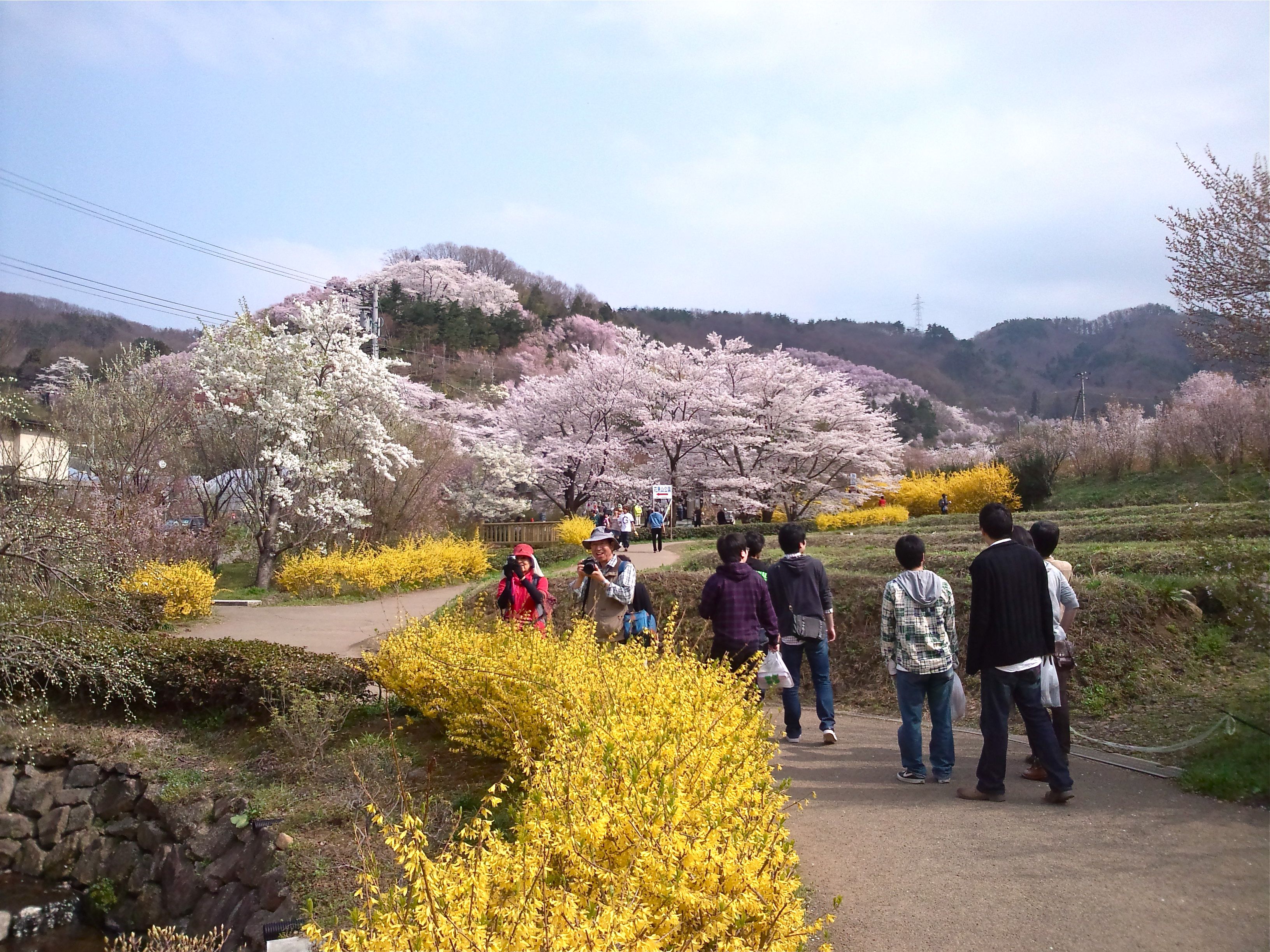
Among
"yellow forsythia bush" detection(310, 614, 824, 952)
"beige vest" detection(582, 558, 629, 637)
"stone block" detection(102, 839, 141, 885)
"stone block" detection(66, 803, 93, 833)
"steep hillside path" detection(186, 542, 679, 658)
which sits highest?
"beige vest" detection(582, 558, 629, 637)

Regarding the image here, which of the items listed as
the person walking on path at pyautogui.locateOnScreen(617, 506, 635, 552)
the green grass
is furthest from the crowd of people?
the person walking on path at pyautogui.locateOnScreen(617, 506, 635, 552)

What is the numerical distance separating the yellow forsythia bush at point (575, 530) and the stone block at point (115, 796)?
16340 millimetres

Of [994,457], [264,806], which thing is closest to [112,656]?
[264,806]

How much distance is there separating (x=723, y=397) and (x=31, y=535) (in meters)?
24.0

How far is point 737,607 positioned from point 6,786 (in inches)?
282

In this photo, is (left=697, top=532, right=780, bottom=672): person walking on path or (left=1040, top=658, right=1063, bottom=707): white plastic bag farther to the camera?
(left=697, top=532, right=780, bottom=672): person walking on path

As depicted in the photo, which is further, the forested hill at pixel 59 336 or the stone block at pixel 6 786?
the forested hill at pixel 59 336

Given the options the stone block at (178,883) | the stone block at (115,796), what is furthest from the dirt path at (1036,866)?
the stone block at (115,796)

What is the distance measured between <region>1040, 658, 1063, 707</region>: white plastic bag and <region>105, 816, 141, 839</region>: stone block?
726 cm

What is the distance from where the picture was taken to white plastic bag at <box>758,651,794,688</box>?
585 centimetres

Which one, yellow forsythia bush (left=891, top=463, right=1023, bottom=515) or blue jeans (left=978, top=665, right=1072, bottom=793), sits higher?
yellow forsythia bush (left=891, top=463, right=1023, bottom=515)

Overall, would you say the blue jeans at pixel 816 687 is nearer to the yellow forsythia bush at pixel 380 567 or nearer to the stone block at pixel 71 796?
the stone block at pixel 71 796

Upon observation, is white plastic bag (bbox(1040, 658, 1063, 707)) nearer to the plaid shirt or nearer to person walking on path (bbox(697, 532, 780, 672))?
the plaid shirt

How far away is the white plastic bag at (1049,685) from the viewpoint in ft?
15.5
